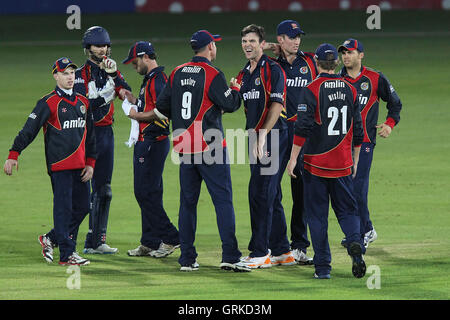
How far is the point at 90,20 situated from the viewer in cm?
3700

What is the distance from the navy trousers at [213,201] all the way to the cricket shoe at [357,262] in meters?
1.28

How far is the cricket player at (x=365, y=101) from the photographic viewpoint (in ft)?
36.1

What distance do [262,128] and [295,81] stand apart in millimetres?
1002

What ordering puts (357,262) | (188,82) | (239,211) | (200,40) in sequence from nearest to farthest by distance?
(357,262)
(188,82)
(200,40)
(239,211)

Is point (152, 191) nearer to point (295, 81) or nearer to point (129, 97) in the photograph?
point (129, 97)

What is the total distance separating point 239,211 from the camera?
1327cm

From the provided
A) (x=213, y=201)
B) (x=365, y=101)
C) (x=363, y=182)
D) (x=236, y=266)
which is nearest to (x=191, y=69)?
(x=213, y=201)

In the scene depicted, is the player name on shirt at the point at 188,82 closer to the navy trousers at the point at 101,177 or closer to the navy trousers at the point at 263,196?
the navy trousers at the point at 263,196

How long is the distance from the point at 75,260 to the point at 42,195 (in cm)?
457

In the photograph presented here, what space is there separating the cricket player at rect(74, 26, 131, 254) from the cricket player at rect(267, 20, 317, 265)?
1.94 m

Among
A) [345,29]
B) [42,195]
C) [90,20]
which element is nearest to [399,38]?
[345,29]

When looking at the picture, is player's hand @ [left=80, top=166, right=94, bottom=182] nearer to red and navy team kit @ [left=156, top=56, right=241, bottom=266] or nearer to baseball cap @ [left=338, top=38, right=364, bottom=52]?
red and navy team kit @ [left=156, top=56, right=241, bottom=266]

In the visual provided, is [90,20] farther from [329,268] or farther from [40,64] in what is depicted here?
[329,268]

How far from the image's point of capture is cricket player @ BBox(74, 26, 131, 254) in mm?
10938
